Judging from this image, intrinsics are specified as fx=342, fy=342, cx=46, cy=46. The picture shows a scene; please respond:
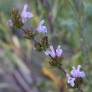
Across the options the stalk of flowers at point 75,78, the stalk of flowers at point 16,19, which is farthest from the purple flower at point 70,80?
the stalk of flowers at point 16,19

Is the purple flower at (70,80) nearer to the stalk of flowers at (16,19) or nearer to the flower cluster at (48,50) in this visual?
the flower cluster at (48,50)

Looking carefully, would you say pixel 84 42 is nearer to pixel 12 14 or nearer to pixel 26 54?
pixel 12 14

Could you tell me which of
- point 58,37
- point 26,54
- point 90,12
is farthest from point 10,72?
point 90,12

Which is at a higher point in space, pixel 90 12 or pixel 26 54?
pixel 26 54

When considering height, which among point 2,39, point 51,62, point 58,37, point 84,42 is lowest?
point 51,62

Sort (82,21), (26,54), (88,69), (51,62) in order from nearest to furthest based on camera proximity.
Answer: (51,62) < (82,21) < (88,69) < (26,54)

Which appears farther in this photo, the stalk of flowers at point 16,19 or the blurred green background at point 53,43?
the blurred green background at point 53,43

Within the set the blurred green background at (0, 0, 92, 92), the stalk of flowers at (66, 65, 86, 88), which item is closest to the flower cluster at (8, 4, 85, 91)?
the stalk of flowers at (66, 65, 86, 88)

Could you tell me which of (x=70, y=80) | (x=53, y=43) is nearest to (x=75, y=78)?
(x=70, y=80)
